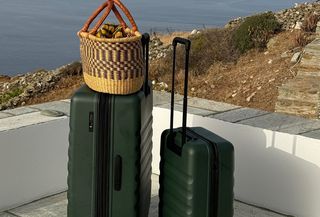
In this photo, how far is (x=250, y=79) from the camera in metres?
12.7

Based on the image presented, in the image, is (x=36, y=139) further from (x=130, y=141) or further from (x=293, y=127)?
(x=293, y=127)

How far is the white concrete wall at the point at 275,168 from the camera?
3.90 meters

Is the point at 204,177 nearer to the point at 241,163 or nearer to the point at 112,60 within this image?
the point at 112,60

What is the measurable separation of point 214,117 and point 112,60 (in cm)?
138

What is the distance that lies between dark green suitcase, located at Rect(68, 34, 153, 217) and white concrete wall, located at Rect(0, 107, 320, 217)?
31.6 inches

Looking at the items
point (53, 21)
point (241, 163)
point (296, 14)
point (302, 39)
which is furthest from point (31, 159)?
point (53, 21)

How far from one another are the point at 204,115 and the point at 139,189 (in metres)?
1.19

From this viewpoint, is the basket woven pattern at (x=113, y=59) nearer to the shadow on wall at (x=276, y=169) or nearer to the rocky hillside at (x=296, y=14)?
the shadow on wall at (x=276, y=169)

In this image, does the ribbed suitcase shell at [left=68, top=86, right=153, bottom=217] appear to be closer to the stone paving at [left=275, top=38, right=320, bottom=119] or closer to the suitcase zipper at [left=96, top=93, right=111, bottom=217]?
the suitcase zipper at [left=96, top=93, right=111, bottom=217]

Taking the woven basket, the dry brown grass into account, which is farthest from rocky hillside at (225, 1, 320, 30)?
the woven basket

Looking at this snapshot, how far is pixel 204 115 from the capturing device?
436 cm

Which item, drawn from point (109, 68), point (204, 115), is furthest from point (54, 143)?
point (109, 68)

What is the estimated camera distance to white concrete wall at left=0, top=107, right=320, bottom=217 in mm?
3918

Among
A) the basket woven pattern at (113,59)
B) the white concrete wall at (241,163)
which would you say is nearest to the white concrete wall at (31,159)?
the white concrete wall at (241,163)
